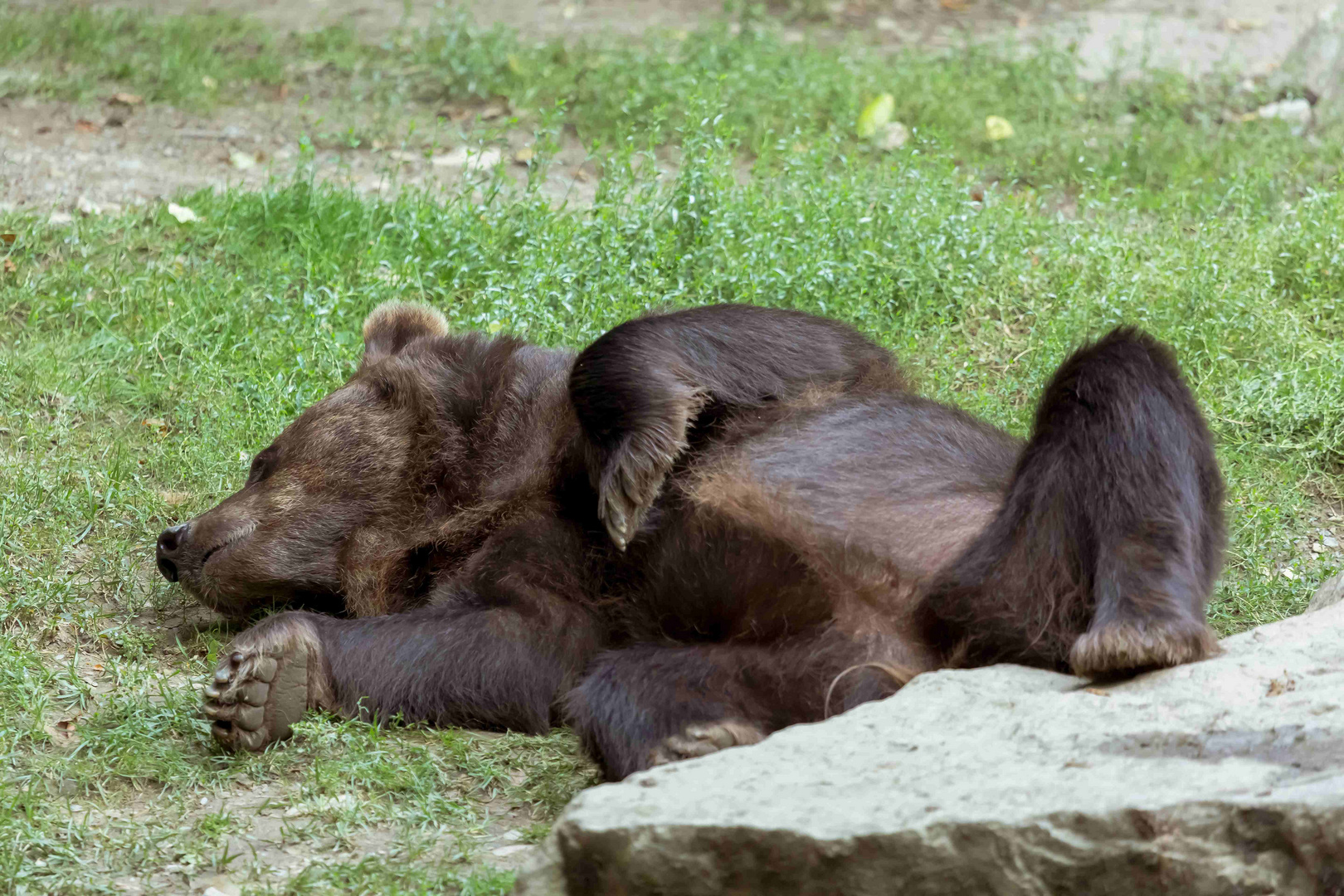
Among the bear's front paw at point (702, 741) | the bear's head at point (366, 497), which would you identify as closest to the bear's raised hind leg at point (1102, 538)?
the bear's front paw at point (702, 741)

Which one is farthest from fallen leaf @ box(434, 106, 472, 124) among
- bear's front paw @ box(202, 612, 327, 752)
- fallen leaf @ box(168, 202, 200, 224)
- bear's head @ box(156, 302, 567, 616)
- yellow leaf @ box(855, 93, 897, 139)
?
bear's front paw @ box(202, 612, 327, 752)

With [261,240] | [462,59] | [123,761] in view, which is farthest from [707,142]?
[123,761]

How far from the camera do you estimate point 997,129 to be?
8508mm

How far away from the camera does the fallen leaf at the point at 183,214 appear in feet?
22.8

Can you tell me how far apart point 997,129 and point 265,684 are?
20.3ft

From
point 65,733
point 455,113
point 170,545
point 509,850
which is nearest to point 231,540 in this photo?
point 170,545

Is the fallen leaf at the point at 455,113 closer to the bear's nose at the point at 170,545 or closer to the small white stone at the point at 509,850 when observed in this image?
the bear's nose at the point at 170,545

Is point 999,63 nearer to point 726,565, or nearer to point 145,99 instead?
point 145,99

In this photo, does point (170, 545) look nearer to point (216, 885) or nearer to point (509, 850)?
point (216, 885)

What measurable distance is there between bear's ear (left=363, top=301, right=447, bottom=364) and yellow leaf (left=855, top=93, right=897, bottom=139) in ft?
12.6

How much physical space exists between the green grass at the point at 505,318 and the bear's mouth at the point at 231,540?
28 centimetres

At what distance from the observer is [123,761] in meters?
3.72

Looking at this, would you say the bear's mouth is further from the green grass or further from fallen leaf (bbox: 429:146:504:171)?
fallen leaf (bbox: 429:146:504:171)

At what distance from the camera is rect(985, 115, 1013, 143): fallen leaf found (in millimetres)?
8461
